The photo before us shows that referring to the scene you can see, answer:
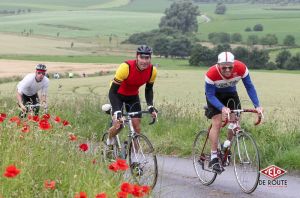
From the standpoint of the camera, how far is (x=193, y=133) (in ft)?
41.2

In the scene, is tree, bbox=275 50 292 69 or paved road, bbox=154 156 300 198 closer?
paved road, bbox=154 156 300 198

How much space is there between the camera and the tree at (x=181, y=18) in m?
109

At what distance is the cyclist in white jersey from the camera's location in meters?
11.6

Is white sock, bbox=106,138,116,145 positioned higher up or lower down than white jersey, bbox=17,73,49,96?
lower down

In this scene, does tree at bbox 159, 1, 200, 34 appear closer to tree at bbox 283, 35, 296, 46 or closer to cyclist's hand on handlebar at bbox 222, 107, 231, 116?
tree at bbox 283, 35, 296, 46

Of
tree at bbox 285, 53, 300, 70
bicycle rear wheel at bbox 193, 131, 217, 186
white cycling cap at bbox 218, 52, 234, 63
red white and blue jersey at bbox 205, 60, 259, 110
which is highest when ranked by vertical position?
white cycling cap at bbox 218, 52, 234, 63

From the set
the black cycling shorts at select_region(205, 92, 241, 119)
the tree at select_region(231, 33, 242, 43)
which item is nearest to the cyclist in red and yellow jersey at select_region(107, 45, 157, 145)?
the black cycling shorts at select_region(205, 92, 241, 119)

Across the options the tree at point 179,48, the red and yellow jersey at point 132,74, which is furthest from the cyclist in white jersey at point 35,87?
the tree at point 179,48

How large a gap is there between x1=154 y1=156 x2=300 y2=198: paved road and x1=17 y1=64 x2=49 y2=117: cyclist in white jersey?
10.6ft

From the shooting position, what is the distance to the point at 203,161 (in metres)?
9.16

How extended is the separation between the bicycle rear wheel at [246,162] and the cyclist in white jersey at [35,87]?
14.8ft

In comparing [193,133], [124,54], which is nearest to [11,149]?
[193,133]

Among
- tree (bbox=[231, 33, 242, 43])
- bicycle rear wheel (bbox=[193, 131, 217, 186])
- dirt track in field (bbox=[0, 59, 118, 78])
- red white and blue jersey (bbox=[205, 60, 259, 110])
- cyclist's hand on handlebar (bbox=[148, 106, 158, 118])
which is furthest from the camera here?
tree (bbox=[231, 33, 242, 43])

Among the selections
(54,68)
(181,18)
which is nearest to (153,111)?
(54,68)
